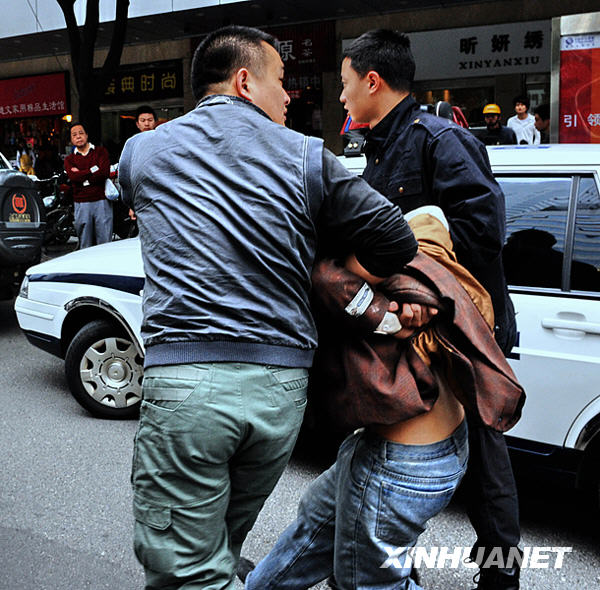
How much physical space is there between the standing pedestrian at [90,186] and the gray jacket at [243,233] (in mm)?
8098

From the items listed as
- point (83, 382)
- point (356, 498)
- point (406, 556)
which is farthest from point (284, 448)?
point (83, 382)

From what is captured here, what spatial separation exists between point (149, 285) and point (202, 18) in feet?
49.5

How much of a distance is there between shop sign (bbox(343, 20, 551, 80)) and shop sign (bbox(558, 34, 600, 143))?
4479 mm

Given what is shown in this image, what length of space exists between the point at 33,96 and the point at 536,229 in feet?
65.8

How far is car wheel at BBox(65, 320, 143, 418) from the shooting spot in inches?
189

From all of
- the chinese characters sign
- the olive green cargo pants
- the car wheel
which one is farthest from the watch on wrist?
the chinese characters sign

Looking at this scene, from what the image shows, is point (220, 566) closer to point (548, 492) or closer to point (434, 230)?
point (434, 230)

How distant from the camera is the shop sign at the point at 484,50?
13383mm

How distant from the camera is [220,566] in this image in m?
1.80

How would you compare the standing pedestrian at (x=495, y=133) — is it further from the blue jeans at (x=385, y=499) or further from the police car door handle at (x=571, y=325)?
the blue jeans at (x=385, y=499)

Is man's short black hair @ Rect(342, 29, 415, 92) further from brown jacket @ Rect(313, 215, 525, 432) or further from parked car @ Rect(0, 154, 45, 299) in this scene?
parked car @ Rect(0, 154, 45, 299)

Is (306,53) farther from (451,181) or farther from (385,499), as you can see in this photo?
(385,499)

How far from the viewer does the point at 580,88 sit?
29.7 feet

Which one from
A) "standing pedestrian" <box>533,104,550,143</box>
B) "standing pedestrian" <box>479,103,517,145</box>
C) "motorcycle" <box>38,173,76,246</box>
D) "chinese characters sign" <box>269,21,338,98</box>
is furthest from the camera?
"chinese characters sign" <box>269,21,338,98</box>
